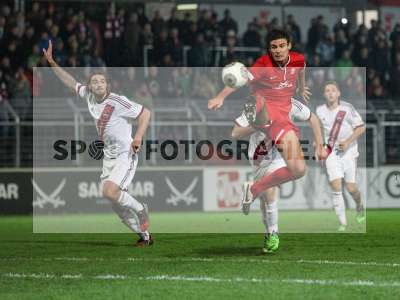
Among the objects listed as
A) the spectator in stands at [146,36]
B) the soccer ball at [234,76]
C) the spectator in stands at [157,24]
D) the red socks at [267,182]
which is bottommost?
the red socks at [267,182]

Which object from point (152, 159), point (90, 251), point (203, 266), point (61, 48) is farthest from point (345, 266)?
point (61, 48)

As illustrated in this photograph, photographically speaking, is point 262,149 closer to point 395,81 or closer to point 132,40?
point 132,40

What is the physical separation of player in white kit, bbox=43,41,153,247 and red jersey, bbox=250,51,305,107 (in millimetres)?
1790

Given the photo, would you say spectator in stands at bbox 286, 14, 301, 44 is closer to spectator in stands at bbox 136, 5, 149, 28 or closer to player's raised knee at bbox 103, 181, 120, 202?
spectator in stands at bbox 136, 5, 149, 28

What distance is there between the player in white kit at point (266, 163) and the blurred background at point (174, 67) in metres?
9.21

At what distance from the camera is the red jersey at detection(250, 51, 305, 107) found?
11.9 m

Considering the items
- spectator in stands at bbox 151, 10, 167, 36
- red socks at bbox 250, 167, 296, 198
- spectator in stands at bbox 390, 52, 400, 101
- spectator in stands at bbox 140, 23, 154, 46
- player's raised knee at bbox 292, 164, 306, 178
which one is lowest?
red socks at bbox 250, 167, 296, 198

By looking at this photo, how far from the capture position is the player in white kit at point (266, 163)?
11867 millimetres

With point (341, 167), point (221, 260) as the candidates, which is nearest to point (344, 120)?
point (341, 167)

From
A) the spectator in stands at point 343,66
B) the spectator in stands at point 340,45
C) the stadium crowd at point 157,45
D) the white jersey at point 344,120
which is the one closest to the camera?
the white jersey at point 344,120

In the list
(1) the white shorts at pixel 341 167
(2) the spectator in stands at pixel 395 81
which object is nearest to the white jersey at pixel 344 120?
(1) the white shorts at pixel 341 167

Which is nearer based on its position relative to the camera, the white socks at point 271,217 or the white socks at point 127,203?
the white socks at point 271,217

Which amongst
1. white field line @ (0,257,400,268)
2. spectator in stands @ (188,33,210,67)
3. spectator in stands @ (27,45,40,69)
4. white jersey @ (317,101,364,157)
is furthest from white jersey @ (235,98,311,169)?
spectator in stands @ (188,33,210,67)

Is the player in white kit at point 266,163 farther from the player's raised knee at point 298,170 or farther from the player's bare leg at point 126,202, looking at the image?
the player's bare leg at point 126,202
